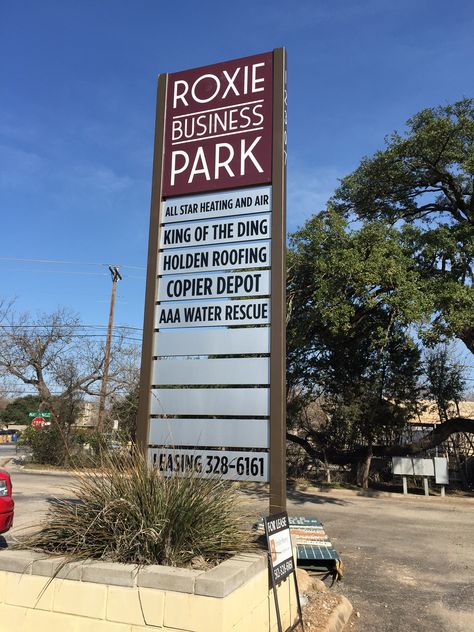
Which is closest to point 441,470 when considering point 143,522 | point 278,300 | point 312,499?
point 312,499

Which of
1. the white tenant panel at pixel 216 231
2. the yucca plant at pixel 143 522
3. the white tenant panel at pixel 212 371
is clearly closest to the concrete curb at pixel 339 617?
the yucca plant at pixel 143 522

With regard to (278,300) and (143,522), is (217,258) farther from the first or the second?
(143,522)

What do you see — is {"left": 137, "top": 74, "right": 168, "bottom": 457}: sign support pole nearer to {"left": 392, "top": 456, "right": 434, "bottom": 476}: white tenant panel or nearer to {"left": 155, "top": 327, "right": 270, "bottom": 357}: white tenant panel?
{"left": 155, "top": 327, "right": 270, "bottom": 357}: white tenant panel

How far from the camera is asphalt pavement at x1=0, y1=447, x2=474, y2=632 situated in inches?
217

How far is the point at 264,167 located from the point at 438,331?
956cm

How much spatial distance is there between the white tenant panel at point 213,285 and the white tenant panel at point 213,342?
0.39m

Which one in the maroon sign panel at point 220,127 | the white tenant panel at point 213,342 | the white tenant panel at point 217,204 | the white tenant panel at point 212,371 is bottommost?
the white tenant panel at point 212,371

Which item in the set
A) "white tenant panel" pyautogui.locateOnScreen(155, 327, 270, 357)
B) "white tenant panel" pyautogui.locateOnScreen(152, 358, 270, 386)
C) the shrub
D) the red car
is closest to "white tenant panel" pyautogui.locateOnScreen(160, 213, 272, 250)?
"white tenant panel" pyautogui.locateOnScreen(155, 327, 270, 357)

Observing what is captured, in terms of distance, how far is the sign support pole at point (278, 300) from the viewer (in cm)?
502

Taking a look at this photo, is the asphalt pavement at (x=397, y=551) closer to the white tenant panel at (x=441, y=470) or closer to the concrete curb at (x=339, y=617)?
the concrete curb at (x=339, y=617)

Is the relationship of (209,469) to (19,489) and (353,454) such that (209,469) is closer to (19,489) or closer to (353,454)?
(19,489)

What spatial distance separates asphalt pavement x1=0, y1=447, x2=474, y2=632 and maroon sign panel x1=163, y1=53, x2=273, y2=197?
3.49 meters

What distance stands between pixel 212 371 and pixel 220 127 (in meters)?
2.82

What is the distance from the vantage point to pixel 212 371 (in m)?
5.54
